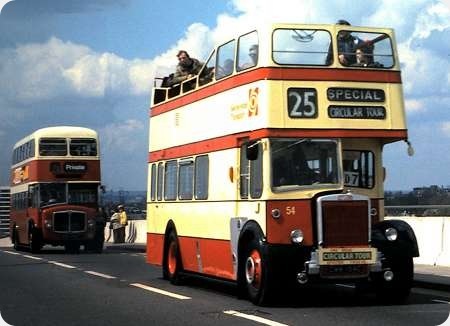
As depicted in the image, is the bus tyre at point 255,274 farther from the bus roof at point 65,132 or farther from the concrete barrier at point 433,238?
the bus roof at point 65,132

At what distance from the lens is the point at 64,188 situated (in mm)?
31875

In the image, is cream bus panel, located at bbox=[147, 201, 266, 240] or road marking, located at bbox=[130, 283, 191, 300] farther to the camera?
road marking, located at bbox=[130, 283, 191, 300]

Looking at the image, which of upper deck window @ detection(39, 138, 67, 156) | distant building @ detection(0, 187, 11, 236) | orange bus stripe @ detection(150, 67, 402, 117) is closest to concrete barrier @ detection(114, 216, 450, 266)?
orange bus stripe @ detection(150, 67, 402, 117)

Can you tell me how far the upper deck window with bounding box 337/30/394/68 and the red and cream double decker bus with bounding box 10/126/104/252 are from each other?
66.9 feet

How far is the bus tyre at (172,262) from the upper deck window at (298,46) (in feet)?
17.0

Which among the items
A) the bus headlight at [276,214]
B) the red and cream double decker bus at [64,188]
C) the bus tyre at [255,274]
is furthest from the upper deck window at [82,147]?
the bus headlight at [276,214]

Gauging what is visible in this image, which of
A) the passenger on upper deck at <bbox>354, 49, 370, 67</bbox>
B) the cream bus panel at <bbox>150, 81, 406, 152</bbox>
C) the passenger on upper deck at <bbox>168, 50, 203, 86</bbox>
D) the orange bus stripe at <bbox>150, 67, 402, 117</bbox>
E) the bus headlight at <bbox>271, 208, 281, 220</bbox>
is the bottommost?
the bus headlight at <bbox>271, 208, 281, 220</bbox>

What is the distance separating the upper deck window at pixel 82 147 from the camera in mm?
32375

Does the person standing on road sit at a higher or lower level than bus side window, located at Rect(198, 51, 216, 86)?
lower

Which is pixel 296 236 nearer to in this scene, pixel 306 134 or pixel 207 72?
pixel 306 134

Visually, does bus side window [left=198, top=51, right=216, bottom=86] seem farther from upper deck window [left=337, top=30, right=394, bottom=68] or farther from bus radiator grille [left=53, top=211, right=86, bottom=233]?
bus radiator grille [left=53, top=211, right=86, bottom=233]

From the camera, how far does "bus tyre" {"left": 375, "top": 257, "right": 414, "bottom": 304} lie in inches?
496

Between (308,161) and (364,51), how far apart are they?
2.00 m

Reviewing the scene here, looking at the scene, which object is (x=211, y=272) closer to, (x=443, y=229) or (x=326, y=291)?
(x=326, y=291)
